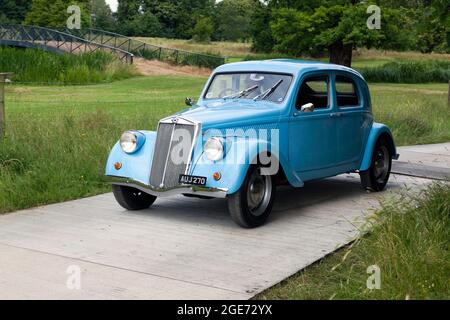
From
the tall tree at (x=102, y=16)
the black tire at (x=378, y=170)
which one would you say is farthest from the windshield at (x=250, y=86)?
the tall tree at (x=102, y=16)

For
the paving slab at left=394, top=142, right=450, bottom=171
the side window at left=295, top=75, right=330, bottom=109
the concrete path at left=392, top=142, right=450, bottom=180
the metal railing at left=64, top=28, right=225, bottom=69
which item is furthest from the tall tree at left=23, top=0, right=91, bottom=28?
the side window at left=295, top=75, right=330, bottom=109

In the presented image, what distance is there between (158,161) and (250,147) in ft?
3.44

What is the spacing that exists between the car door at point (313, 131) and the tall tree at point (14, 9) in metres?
86.5

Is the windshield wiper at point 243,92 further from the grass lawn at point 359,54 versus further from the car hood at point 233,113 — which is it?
the grass lawn at point 359,54

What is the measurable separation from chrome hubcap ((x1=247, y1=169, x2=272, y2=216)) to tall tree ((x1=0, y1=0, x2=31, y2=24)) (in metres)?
87.7

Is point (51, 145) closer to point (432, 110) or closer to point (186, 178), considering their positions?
point (186, 178)

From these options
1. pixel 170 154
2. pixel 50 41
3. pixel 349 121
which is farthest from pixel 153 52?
pixel 170 154

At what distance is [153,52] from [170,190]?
Answer: 52152 mm

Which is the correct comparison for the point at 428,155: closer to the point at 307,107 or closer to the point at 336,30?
the point at 307,107

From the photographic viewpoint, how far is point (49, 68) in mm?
42500

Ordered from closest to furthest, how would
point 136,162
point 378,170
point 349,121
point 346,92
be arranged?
point 136,162
point 349,121
point 346,92
point 378,170

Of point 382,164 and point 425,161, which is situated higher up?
point 382,164

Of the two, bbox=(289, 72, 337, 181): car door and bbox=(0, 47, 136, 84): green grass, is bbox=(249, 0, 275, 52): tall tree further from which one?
bbox=(289, 72, 337, 181): car door
